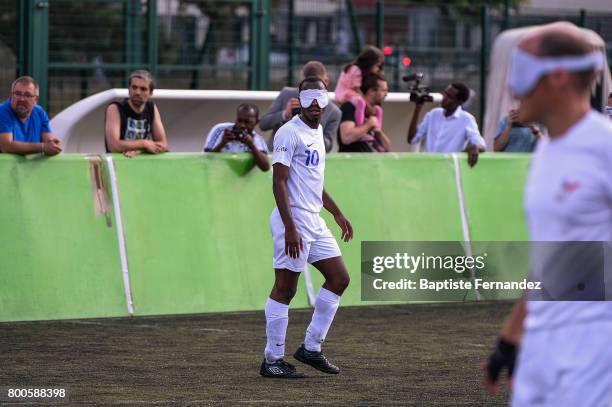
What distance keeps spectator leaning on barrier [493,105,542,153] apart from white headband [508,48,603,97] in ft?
35.0

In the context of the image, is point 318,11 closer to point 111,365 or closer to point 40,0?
point 40,0

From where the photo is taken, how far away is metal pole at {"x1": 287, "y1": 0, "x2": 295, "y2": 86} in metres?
20.7

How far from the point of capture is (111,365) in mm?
9914

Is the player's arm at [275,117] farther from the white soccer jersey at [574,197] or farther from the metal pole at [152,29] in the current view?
the white soccer jersey at [574,197]

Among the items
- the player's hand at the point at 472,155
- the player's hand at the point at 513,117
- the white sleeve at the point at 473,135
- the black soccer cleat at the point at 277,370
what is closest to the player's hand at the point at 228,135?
the player's hand at the point at 472,155

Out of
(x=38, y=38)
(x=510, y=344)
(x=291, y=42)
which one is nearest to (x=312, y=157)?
(x=510, y=344)

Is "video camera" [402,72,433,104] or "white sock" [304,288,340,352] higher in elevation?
"video camera" [402,72,433,104]

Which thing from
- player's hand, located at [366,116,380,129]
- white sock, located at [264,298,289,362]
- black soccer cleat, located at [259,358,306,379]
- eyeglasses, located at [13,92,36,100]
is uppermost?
eyeglasses, located at [13,92,36,100]

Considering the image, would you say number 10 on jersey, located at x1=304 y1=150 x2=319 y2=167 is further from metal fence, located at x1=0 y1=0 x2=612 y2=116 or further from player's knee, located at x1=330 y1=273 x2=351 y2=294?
metal fence, located at x1=0 y1=0 x2=612 y2=116

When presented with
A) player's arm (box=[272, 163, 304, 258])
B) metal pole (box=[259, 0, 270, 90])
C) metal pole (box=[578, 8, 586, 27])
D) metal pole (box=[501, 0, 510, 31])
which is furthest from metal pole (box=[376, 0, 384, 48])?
player's arm (box=[272, 163, 304, 258])

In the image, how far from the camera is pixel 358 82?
14.0 metres

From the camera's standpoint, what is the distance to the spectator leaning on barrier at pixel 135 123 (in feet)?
41.1

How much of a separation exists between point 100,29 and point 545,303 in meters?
16.5

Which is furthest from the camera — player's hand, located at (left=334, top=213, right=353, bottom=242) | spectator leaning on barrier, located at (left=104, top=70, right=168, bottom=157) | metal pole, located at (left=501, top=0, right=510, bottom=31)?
metal pole, located at (left=501, top=0, right=510, bottom=31)
